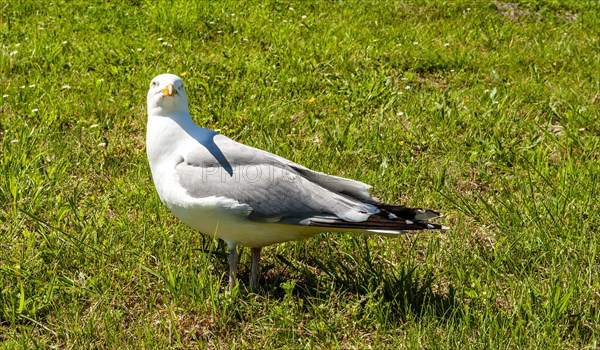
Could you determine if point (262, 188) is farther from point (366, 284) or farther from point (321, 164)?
point (321, 164)

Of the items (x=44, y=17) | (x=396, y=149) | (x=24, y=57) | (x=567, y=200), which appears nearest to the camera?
(x=567, y=200)

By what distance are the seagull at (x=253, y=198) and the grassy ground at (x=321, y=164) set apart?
28 cm

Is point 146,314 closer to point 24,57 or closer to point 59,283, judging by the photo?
Result: point 59,283

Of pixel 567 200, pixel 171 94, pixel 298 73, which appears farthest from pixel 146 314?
pixel 298 73

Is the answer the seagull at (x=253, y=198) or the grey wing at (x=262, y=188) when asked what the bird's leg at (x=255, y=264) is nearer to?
the seagull at (x=253, y=198)

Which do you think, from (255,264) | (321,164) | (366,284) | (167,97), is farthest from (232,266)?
(321,164)

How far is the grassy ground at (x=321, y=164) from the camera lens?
3.77 metres

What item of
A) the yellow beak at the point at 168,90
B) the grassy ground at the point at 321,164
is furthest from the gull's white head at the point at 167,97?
the grassy ground at the point at 321,164

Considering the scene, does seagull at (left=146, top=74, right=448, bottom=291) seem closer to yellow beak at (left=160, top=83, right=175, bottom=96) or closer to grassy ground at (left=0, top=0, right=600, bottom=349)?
yellow beak at (left=160, top=83, right=175, bottom=96)

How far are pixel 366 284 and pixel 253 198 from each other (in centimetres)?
77

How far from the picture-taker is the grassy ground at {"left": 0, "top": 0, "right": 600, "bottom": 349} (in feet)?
12.4

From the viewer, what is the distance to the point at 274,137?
558 cm

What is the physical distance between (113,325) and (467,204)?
2271mm

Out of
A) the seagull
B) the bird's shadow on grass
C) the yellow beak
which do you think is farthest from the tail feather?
the yellow beak
